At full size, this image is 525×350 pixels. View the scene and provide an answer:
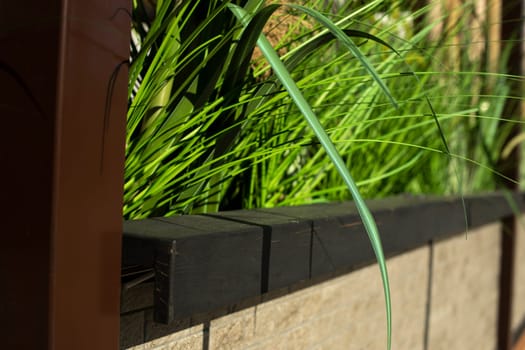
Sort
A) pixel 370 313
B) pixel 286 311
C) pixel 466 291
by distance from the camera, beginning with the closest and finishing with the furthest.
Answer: pixel 286 311
pixel 370 313
pixel 466 291

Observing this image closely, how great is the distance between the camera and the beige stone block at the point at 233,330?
3.84 feet

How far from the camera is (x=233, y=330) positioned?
1226 mm

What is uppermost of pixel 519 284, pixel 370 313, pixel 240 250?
pixel 240 250

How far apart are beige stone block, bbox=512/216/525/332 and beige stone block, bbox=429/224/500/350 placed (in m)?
0.28

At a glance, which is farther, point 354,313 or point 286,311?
point 354,313

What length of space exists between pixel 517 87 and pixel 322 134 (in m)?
2.72

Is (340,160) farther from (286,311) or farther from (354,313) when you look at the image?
(354,313)

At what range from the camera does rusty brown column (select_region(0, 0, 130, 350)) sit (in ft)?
2.40

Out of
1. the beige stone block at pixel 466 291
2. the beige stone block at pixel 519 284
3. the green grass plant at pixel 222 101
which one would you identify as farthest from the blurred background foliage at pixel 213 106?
the beige stone block at pixel 519 284

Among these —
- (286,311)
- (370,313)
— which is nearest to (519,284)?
(370,313)

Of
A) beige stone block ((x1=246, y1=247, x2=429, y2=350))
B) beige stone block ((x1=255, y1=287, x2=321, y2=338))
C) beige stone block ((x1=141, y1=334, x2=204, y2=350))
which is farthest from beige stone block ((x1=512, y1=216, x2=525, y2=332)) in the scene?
beige stone block ((x1=141, y1=334, x2=204, y2=350))

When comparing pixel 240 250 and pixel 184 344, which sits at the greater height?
pixel 240 250

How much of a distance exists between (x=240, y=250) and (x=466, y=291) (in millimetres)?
2020

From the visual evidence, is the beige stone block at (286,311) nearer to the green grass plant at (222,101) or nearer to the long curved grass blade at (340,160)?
the green grass plant at (222,101)
